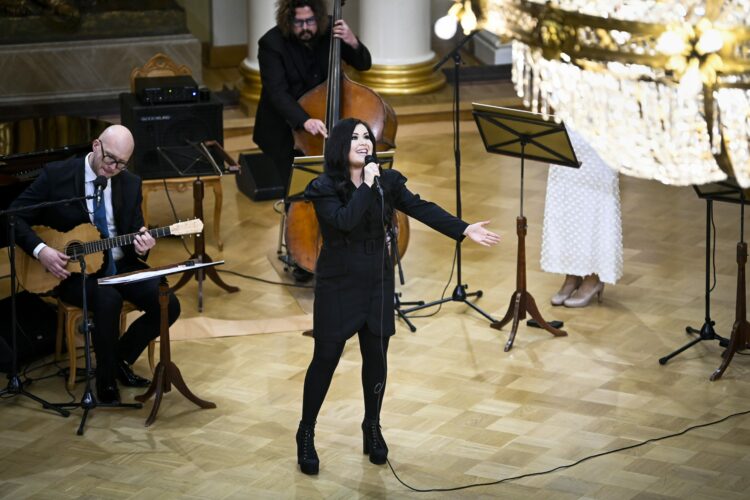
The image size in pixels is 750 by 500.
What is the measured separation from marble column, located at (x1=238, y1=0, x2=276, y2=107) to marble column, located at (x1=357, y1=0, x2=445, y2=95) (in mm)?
848

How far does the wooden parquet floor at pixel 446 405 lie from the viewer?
200 inches

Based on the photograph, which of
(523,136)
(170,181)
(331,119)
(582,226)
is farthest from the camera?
(170,181)

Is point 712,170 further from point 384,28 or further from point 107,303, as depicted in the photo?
point 384,28

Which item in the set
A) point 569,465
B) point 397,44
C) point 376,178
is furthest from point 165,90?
point 569,465

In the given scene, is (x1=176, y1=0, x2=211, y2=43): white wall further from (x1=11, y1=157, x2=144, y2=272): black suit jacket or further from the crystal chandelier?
the crystal chandelier

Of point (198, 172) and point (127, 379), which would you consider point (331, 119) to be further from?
point (127, 379)

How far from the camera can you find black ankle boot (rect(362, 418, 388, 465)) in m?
5.16

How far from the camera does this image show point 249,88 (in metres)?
10.5

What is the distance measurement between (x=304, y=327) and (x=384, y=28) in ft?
14.7

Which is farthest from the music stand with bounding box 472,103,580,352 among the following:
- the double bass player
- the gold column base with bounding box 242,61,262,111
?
the gold column base with bounding box 242,61,262,111

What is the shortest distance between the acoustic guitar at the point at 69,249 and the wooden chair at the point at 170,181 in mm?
1519

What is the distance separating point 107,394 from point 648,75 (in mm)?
4512

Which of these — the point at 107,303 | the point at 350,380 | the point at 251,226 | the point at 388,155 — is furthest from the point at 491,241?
the point at 251,226

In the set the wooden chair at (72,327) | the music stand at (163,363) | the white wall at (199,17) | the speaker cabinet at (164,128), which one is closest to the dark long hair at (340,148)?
the music stand at (163,363)
